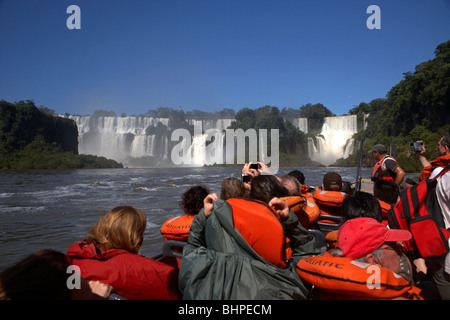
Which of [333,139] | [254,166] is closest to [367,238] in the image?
[254,166]

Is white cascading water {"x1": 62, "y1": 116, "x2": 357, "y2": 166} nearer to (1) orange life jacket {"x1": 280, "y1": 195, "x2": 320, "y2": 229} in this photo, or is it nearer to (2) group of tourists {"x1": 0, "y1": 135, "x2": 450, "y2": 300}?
(1) orange life jacket {"x1": 280, "y1": 195, "x2": 320, "y2": 229}

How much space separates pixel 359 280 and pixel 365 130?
76878 millimetres

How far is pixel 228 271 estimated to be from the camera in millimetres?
1765

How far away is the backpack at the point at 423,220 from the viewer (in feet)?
6.70

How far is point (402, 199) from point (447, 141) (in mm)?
677

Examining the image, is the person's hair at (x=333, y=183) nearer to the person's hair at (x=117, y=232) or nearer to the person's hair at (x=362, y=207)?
the person's hair at (x=362, y=207)

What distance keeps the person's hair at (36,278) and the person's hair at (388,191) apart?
11.3ft

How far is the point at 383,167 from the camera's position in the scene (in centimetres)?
486

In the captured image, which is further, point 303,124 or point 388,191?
point 303,124

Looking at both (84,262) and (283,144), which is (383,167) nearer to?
(84,262)

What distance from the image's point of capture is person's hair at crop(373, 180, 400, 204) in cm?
366
